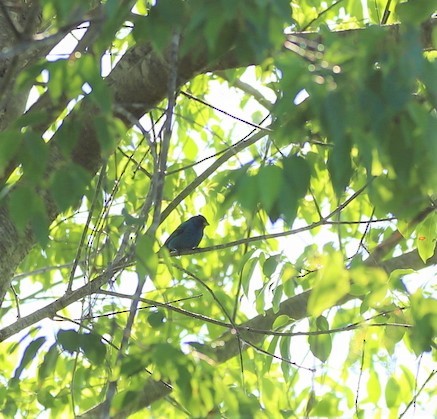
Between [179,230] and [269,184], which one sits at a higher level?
[179,230]

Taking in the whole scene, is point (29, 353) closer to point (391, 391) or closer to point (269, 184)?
point (269, 184)

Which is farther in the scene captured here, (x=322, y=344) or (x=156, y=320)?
(x=322, y=344)

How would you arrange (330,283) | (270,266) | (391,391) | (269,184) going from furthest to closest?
1. (270,266)
2. (391,391)
3. (330,283)
4. (269,184)

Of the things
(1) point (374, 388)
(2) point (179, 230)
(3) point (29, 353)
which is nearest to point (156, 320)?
(3) point (29, 353)

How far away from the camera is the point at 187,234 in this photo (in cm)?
566

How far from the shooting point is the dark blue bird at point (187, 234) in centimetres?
566

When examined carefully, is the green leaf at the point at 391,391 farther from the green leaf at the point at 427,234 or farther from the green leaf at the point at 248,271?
the green leaf at the point at 248,271

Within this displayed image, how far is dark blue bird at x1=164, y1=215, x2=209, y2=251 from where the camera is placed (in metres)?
5.66

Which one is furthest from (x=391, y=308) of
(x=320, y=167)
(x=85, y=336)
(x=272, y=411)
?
(x=85, y=336)

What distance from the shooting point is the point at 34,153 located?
165 centimetres

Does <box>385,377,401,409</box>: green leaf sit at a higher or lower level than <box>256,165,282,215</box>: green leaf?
lower

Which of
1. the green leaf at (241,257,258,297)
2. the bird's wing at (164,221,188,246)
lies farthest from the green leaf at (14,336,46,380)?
the bird's wing at (164,221,188,246)

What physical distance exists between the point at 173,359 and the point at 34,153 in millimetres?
469

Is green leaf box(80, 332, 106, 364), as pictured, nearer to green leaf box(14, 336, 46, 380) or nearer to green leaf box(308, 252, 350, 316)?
green leaf box(14, 336, 46, 380)
